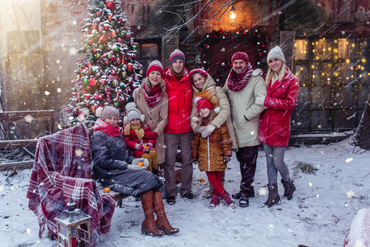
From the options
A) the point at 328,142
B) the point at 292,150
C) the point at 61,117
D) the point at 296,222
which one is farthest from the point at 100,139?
the point at 328,142

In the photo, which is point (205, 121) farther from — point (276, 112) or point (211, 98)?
point (276, 112)

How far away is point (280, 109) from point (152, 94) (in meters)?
1.86

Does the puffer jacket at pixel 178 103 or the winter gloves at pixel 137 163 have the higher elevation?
the puffer jacket at pixel 178 103

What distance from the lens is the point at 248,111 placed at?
3.83 m

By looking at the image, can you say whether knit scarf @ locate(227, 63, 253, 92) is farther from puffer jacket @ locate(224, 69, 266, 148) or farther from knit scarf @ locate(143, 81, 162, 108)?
knit scarf @ locate(143, 81, 162, 108)

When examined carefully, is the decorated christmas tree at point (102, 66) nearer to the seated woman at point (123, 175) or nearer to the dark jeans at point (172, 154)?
the dark jeans at point (172, 154)

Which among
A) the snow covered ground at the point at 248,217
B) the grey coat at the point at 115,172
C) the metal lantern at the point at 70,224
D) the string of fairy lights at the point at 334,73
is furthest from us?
the string of fairy lights at the point at 334,73

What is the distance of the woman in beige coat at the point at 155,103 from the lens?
12.8 feet

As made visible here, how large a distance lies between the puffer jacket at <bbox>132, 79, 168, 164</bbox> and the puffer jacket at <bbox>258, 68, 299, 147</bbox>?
147cm

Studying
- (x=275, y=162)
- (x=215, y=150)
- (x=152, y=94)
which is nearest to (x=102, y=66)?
(x=152, y=94)

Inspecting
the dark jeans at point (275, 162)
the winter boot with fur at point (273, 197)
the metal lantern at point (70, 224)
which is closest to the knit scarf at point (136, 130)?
the metal lantern at point (70, 224)

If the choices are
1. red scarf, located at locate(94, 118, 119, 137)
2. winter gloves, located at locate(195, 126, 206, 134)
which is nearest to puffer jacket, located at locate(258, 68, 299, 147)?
winter gloves, located at locate(195, 126, 206, 134)

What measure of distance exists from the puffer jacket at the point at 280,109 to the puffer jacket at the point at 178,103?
1158 millimetres

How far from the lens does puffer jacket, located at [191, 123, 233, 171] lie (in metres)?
3.77
